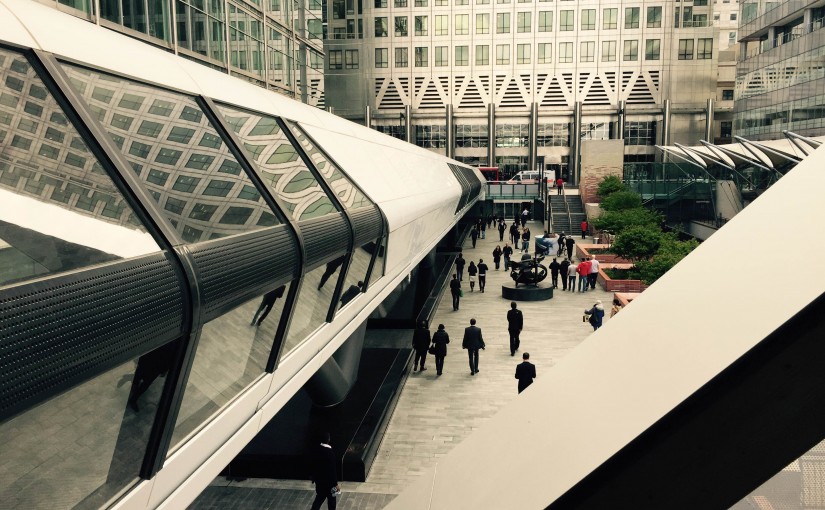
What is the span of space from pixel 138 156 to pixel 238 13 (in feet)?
52.9

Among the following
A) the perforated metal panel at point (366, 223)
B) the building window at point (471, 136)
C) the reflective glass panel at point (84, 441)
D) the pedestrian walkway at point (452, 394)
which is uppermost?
the building window at point (471, 136)

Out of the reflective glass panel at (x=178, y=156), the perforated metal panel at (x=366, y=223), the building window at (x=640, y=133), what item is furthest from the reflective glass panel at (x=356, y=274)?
the building window at (x=640, y=133)

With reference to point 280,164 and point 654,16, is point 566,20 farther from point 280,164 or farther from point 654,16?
point 280,164

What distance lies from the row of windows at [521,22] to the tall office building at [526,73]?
0.10 m

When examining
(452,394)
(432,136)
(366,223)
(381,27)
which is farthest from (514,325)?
(381,27)

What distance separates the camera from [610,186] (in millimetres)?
45125

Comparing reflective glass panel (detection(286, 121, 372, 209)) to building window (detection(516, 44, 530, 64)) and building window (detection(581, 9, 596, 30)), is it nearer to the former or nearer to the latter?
building window (detection(516, 44, 530, 64))

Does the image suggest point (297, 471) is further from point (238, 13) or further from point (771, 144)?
point (771, 144)

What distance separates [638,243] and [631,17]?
49.6 m

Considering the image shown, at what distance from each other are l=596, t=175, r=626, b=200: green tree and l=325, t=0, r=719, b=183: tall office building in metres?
24.6

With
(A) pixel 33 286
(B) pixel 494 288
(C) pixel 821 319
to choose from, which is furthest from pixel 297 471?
(B) pixel 494 288

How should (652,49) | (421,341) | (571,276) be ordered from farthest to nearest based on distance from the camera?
(652,49), (571,276), (421,341)

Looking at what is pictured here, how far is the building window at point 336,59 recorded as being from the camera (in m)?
69.4

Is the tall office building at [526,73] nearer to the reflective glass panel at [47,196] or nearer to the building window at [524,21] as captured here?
the building window at [524,21]
